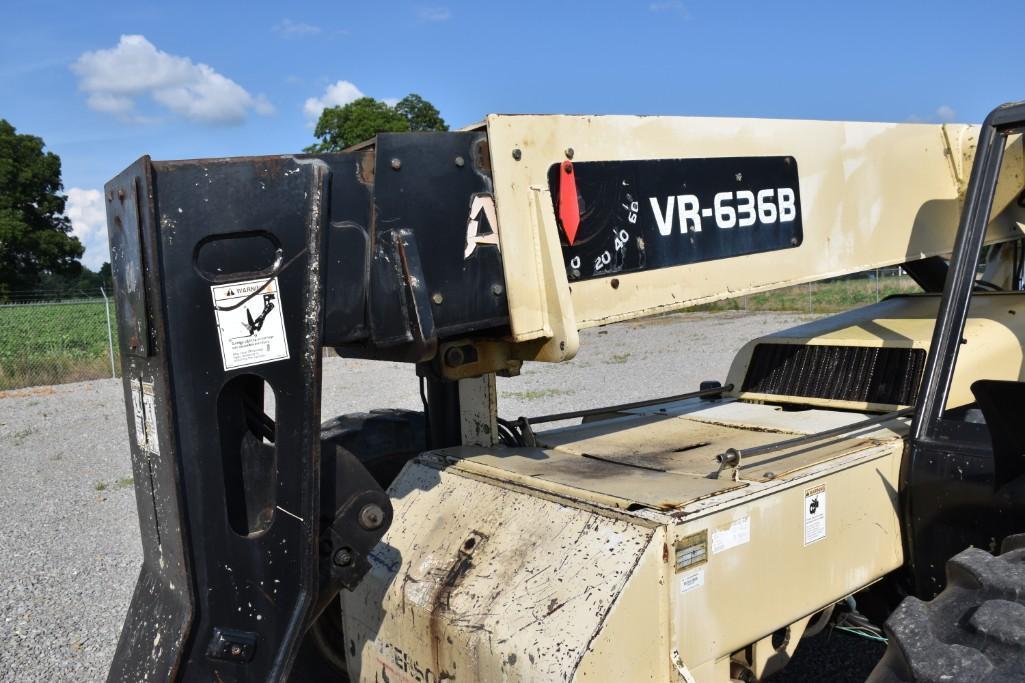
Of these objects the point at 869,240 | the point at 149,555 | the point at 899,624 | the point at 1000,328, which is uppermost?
the point at 869,240

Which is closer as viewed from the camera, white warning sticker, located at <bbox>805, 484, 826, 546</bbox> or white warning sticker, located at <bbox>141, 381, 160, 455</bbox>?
white warning sticker, located at <bbox>141, 381, 160, 455</bbox>

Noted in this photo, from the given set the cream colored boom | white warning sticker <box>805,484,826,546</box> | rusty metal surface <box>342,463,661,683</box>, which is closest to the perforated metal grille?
the cream colored boom

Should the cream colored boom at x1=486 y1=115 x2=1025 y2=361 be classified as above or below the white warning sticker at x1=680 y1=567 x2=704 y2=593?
above

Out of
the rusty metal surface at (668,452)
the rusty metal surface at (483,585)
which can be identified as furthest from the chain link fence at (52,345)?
the rusty metal surface at (483,585)

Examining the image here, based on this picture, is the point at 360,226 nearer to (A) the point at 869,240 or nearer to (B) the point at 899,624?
(B) the point at 899,624

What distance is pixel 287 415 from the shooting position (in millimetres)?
2098

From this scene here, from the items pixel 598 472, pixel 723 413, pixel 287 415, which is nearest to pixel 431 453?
pixel 598 472

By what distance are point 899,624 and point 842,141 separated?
5.87 ft

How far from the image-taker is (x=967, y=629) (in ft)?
6.46

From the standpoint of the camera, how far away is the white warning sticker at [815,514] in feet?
8.18

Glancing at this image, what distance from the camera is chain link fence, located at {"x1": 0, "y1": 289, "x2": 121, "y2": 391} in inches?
605

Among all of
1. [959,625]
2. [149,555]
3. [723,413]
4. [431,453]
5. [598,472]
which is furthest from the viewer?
[723,413]

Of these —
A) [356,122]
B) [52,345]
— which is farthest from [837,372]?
[356,122]

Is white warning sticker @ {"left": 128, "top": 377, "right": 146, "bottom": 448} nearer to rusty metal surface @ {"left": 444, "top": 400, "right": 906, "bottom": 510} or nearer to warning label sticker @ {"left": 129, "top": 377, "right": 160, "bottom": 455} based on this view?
warning label sticker @ {"left": 129, "top": 377, "right": 160, "bottom": 455}
